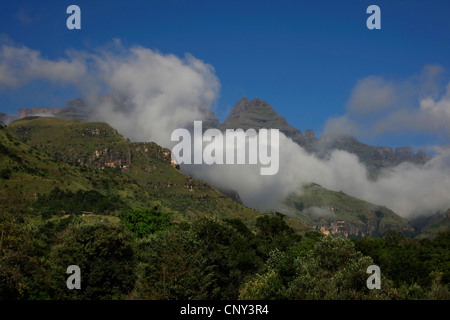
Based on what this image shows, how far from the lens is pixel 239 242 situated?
3219 inches

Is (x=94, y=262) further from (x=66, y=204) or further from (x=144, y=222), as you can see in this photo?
(x=66, y=204)

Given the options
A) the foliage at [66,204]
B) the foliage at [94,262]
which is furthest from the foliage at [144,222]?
the foliage at [66,204]

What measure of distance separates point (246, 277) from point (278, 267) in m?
9.07

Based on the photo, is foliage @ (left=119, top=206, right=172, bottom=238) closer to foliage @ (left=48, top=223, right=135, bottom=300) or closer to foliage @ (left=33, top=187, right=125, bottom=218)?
foliage @ (left=48, top=223, right=135, bottom=300)

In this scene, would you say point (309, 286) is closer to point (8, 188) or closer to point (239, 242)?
point (239, 242)

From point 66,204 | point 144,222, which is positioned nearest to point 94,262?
point 144,222

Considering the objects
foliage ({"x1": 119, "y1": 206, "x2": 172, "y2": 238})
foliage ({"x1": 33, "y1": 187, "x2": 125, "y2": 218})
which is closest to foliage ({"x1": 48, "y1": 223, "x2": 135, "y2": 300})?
foliage ({"x1": 119, "y1": 206, "x2": 172, "y2": 238})

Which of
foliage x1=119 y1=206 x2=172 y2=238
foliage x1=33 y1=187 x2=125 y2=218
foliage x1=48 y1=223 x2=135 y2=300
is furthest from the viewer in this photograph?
foliage x1=33 y1=187 x2=125 y2=218

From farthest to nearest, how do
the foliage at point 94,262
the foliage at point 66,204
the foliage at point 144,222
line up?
the foliage at point 66,204
the foliage at point 144,222
the foliage at point 94,262

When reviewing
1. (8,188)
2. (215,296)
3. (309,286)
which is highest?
(8,188)

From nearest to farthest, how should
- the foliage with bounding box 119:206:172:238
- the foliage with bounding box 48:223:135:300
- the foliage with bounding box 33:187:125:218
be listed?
the foliage with bounding box 48:223:135:300 → the foliage with bounding box 119:206:172:238 → the foliage with bounding box 33:187:125:218

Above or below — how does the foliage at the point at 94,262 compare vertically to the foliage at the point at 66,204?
below

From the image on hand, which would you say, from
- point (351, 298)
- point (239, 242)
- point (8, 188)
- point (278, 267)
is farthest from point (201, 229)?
point (8, 188)

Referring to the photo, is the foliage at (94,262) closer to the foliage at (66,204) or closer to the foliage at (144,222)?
the foliage at (144,222)
